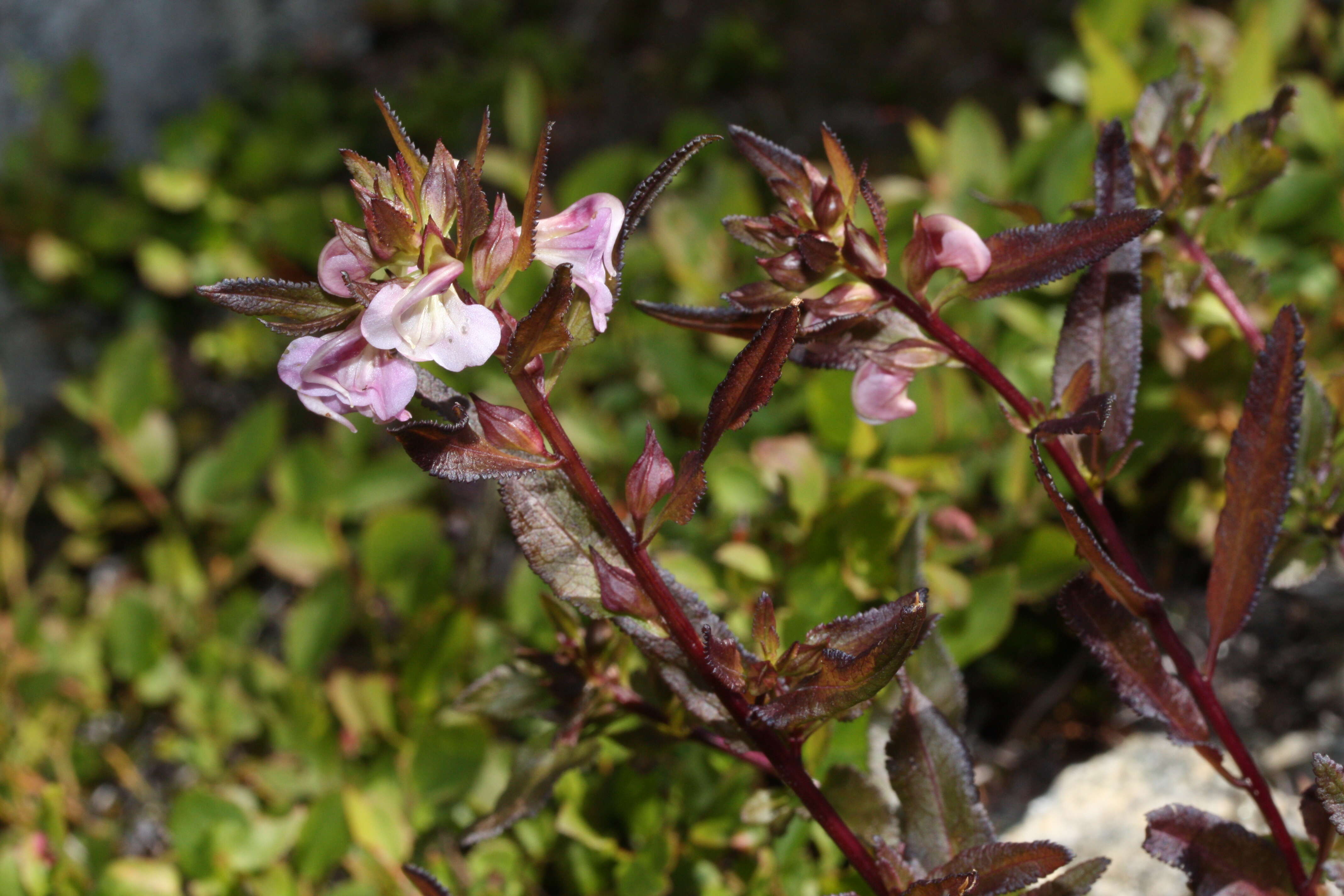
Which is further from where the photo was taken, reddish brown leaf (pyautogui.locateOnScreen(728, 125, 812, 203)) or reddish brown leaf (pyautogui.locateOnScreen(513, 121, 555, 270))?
reddish brown leaf (pyautogui.locateOnScreen(728, 125, 812, 203))

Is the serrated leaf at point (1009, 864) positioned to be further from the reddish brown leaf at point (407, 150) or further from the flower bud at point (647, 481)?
the reddish brown leaf at point (407, 150)

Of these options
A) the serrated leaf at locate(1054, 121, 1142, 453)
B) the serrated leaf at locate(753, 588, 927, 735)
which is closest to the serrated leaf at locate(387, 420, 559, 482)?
the serrated leaf at locate(753, 588, 927, 735)

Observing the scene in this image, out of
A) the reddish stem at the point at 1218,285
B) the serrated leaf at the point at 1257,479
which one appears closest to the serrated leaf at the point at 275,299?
the serrated leaf at the point at 1257,479

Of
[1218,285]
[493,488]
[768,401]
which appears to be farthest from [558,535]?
[493,488]

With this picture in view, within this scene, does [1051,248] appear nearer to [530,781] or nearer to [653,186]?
[653,186]

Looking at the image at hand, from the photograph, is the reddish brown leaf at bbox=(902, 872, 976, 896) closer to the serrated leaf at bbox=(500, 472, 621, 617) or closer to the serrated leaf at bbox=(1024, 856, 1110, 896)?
the serrated leaf at bbox=(1024, 856, 1110, 896)

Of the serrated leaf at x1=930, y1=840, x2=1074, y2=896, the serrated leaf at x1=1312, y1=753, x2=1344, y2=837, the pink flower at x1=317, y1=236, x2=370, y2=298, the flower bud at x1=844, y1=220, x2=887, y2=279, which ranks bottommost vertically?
the serrated leaf at x1=930, y1=840, x2=1074, y2=896

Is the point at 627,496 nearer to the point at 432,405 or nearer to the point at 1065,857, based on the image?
the point at 432,405
